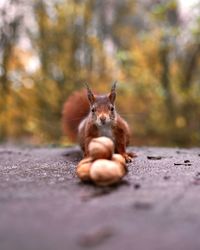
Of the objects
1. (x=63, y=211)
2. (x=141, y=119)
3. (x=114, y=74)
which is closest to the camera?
(x=63, y=211)

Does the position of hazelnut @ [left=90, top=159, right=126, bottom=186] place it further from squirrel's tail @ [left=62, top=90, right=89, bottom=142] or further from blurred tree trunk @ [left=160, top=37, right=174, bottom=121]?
blurred tree trunk @ [left=160, top=37, right=174, bottom=121]

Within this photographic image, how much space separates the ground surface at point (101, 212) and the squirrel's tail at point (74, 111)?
4.16ft

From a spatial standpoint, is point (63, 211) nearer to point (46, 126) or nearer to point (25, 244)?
point (25, 244)

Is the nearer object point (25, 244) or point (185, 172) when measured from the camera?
point (25, 244)

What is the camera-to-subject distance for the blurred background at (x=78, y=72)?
6.51m

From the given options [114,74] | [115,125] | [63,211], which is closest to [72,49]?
[114,74]

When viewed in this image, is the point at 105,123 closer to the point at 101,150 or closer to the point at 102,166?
the point at 101,150

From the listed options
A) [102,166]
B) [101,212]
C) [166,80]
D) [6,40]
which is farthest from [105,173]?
[6,40]

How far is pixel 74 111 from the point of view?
3.68 metres

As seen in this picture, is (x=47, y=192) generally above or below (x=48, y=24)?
below

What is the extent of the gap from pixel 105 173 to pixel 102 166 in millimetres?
40

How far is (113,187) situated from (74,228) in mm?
545

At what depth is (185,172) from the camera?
236 centimetres

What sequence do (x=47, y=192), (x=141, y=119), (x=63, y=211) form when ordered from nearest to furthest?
(x=63, y=211) < (x=47, y=192) < (x=141, y=119)
